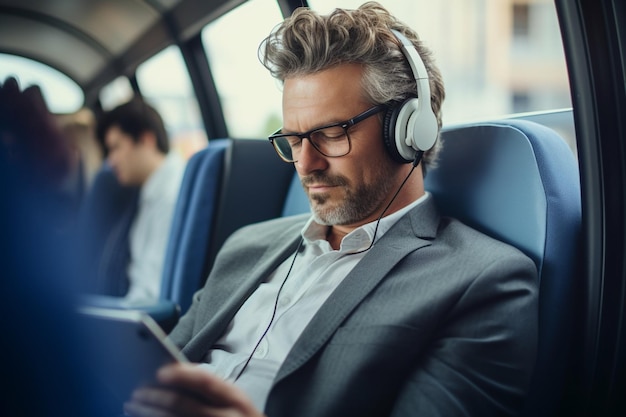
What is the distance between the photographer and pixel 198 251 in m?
1.86

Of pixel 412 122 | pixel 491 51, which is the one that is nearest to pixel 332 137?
pixel 412 122

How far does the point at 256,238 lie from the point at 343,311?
48 centimetres

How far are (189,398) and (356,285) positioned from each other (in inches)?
15.6

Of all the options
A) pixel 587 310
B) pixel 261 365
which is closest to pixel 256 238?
pixel 261 365

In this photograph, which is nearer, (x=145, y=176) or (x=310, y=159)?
(x=310, y=159)

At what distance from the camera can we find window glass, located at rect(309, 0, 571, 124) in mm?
1301

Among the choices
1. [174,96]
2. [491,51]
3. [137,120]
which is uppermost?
[491,51]

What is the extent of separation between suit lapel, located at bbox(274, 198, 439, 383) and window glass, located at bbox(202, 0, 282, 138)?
40 cm

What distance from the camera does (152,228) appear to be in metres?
2.35

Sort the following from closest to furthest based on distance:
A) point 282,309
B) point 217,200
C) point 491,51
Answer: point 282,309 < point 217,200 < point 491,51

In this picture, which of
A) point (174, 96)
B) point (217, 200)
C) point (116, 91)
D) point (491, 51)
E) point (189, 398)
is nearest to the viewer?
point (189, 398)

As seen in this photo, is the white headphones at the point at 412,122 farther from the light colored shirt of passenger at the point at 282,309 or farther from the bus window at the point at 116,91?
the bus window at the point at 116,91

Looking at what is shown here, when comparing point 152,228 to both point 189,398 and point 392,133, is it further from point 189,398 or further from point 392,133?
point 189,398

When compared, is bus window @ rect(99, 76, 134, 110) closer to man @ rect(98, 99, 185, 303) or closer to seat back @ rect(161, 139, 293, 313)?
man @ rect(98, 99, 185, 303)
